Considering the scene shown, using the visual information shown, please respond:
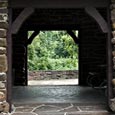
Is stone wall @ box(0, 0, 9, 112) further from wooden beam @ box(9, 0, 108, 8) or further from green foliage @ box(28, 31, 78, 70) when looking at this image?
green foliage @ box(28, 31, 78, 70)

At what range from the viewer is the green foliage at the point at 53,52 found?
1755 cm

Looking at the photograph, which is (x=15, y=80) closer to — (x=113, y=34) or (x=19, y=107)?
(x=19, y=107)

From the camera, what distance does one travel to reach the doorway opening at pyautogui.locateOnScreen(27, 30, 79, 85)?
16641 mm

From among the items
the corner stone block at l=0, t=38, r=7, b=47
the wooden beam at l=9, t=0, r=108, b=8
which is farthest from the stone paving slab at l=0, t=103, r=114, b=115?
the wooden beam at l=9, t=0, r=108, b=8

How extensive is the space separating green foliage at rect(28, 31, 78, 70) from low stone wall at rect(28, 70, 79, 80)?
26.9 inches

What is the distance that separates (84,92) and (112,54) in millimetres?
2558

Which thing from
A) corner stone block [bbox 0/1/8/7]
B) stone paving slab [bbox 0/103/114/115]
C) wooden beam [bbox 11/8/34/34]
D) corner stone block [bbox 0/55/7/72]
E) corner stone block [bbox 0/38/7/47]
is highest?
Result: corner stone block [bbox 0/1/8/7]

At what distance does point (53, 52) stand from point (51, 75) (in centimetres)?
229

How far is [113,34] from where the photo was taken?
612 cm

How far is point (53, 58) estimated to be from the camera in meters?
18.7

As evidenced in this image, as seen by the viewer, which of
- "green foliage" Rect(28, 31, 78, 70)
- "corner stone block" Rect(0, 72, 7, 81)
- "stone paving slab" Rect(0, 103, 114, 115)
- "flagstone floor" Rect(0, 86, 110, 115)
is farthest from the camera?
"green foliage" Rect(28, 31, 78, 70)

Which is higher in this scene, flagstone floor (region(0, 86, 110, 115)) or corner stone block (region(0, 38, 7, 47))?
corner stone block (region(0, 38, 7, 47))

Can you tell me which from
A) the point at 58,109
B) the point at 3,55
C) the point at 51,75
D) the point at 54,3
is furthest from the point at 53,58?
the point at 3,55

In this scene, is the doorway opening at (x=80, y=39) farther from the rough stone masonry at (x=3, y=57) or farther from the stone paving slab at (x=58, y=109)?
the rough stone masonry at (x=3, y=57)
